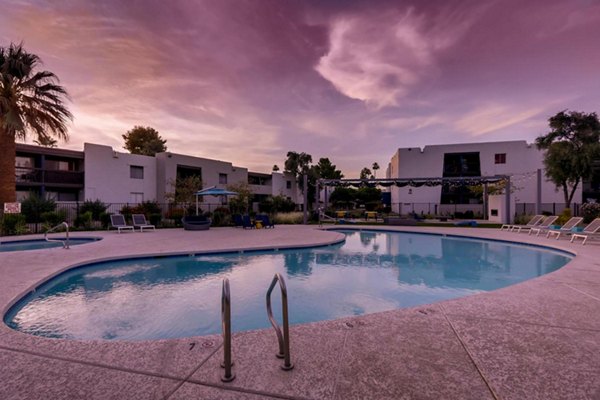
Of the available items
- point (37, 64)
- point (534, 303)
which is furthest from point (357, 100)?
point (37, 64)

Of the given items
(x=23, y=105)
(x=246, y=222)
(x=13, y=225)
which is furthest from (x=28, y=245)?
(x=246, y=222)

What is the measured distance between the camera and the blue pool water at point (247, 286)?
4934mm

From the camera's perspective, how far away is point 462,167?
116ft

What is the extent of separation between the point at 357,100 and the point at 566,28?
9.55 m

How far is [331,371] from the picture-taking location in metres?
2.55

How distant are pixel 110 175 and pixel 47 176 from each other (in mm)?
4124

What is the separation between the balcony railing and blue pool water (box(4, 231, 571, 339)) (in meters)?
18.8

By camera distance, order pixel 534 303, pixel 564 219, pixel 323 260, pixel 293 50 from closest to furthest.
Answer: pixel 534 303 < pixel 323 260 < pixel 293 50 < pixel 564 219

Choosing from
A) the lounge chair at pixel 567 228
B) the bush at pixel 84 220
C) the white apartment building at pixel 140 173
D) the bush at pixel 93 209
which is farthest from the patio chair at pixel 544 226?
the bush at pixel 93 209

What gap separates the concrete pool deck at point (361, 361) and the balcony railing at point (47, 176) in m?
24.1

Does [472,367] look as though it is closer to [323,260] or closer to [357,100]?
[323,260]

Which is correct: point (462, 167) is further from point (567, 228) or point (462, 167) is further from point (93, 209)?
point (93, 209)

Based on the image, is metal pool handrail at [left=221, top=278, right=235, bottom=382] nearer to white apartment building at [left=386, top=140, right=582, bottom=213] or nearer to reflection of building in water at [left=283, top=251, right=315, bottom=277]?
reflection of building in water at [left=283, top=251, right=315, bottom=277]

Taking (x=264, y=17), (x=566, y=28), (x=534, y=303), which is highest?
(x=264, y=17)
